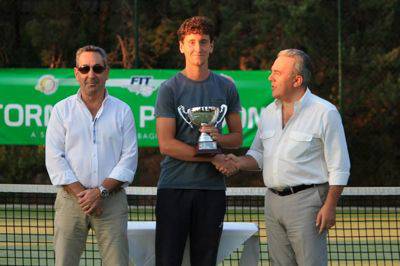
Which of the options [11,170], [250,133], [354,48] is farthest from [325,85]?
[11,170]

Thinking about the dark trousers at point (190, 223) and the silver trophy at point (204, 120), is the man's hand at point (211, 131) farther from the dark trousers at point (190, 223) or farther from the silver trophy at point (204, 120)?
the dark trousers at point (190, 223)

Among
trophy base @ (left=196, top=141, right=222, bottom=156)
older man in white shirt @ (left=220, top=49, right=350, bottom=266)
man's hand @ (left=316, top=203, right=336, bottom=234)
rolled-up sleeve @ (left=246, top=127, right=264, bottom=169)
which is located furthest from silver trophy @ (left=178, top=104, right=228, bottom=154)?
man's hand @ (left=316, top=203, right=336, bottom=234)

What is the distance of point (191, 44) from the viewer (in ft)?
16.4

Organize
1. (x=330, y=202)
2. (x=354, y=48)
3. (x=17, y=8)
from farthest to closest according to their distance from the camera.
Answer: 1. (x=17, y=8)
2. (x=354, y=48)
3. (x=330, y=202)

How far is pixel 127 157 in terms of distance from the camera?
502 cm

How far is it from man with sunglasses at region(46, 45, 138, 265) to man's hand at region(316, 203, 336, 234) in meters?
0.99

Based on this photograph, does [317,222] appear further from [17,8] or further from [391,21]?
[17,8]

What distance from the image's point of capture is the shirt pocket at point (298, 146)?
482cm

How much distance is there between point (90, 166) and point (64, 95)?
7.08 metres

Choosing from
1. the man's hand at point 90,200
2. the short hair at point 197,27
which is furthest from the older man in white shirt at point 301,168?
the man's hand at point 90,200

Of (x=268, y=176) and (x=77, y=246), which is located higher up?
(x=268, y=176)

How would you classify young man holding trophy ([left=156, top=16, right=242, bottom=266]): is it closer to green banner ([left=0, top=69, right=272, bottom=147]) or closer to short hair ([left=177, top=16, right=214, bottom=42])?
short hair ([left=177, top=16, right=214, bottom=42])

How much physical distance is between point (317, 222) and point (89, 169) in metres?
1.19

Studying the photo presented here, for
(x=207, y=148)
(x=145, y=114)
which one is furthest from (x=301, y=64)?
(x=145, y=114)
